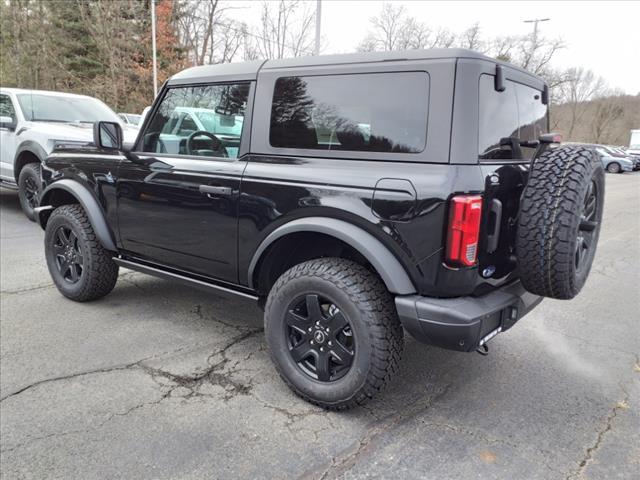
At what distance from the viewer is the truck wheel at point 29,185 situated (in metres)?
6.87

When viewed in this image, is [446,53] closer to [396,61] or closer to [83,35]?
[396,61]

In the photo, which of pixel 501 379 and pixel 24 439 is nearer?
pixel 24 439

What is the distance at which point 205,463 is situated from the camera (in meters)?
2.27

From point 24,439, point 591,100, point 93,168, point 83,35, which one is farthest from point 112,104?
point 591,100

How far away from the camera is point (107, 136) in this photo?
12.2ft

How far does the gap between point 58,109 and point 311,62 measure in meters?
6.34

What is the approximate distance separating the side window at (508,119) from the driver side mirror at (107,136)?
8.69 feet

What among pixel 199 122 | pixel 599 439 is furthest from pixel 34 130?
pixel 599 439

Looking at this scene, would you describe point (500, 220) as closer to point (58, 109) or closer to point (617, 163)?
point (58, 109)

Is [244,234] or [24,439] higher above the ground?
[244,234]

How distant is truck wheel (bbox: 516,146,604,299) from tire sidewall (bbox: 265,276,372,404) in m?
0.89

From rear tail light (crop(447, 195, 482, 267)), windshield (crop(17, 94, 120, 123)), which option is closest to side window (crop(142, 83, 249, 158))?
rear tail light (crop(447, 195, 482, 267))

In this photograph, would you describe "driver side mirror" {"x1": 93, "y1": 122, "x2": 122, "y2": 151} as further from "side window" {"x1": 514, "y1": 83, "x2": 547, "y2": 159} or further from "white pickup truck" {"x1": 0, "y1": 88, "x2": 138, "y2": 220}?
"white pickup truck" {"x1": 0, "y1": 88, "x2": 138, "y2": 220}

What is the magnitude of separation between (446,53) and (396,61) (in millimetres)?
262
